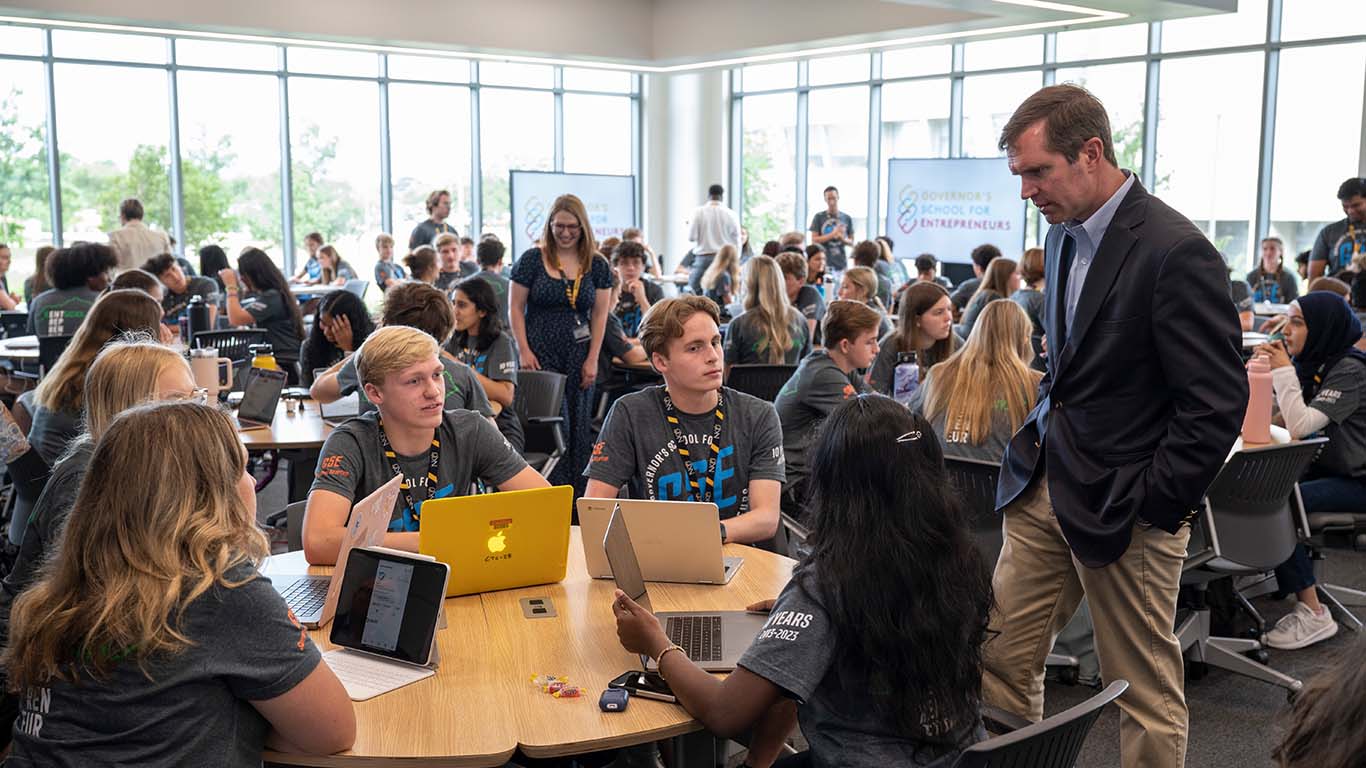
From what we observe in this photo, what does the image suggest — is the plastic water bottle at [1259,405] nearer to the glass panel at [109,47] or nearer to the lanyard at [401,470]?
the lanyard at [401,470]

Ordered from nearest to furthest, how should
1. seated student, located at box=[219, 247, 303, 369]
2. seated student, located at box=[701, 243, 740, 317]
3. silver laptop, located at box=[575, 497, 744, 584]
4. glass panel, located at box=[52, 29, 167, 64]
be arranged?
silver laptop, located at box=[575, 497, 744, 584]
seated student, located at box=[219, 247, 303, 369]
seated student, located at box=[701, 243, 740, 317]
glass panel, located at box=[52, 29, 167, 64]

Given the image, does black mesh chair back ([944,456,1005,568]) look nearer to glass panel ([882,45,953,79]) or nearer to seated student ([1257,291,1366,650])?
seated student ([1257,291,1366,650])

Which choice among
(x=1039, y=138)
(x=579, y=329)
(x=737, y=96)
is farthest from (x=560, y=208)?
(x=737, y=96)

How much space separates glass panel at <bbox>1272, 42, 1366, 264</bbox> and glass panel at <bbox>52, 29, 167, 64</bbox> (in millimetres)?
11405

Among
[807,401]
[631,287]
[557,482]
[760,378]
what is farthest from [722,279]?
[807,401]

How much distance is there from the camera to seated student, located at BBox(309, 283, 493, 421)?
3.97 m

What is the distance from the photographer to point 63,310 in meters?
6.47

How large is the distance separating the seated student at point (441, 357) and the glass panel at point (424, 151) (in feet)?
33.7

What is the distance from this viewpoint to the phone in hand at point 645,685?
199 cm

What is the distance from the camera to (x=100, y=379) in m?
2.72

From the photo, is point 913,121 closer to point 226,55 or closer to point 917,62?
point 917,62

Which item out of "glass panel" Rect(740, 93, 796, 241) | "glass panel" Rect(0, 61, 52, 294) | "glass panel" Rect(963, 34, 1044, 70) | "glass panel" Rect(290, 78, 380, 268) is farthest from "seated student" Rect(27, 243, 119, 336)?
"glass panel" Rect(740, 93, 796, 241)

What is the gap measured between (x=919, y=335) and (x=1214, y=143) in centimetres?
772

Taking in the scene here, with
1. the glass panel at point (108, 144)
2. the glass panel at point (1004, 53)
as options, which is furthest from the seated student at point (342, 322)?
the glass panel at point (1004, 53)
